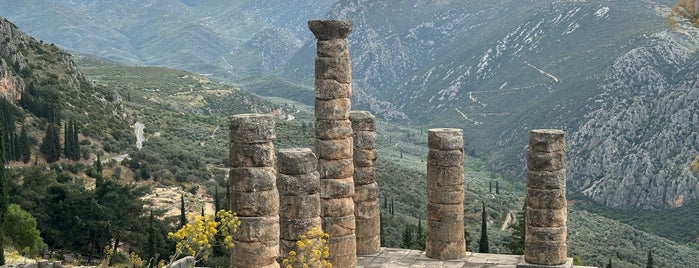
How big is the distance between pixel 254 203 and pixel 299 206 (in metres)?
1.65

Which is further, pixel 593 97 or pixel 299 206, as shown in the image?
pixel 593 97

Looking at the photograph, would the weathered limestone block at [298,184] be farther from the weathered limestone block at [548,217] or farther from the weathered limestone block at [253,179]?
the weathered limestone block at [548,217]

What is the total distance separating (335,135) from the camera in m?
23.6

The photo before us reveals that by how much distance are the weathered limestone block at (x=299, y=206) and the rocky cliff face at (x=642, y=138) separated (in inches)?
3072

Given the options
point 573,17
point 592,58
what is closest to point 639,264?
point 592,58

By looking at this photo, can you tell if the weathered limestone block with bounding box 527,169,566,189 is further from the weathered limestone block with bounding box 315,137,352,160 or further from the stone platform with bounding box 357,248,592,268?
the weathered limestone block with bounding box 315,137,352,160

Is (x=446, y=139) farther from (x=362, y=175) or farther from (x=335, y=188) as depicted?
(x=335, y=188)

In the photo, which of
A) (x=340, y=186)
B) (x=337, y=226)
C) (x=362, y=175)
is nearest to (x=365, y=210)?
(x=362, y=175)

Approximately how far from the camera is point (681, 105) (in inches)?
3878

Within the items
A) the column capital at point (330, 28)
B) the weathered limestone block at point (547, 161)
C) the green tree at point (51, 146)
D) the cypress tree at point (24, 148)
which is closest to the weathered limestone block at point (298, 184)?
the column capital at point (330, 28)

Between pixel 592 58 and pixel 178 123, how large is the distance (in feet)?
229

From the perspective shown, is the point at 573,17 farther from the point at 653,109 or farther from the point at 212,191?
the point at 212,191

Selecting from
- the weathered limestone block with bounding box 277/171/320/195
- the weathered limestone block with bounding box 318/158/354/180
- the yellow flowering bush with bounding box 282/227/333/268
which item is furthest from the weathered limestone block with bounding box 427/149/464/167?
the yellow flowering bush with bounding box 282/227/333/268

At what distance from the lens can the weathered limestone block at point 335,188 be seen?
76.6 ft
